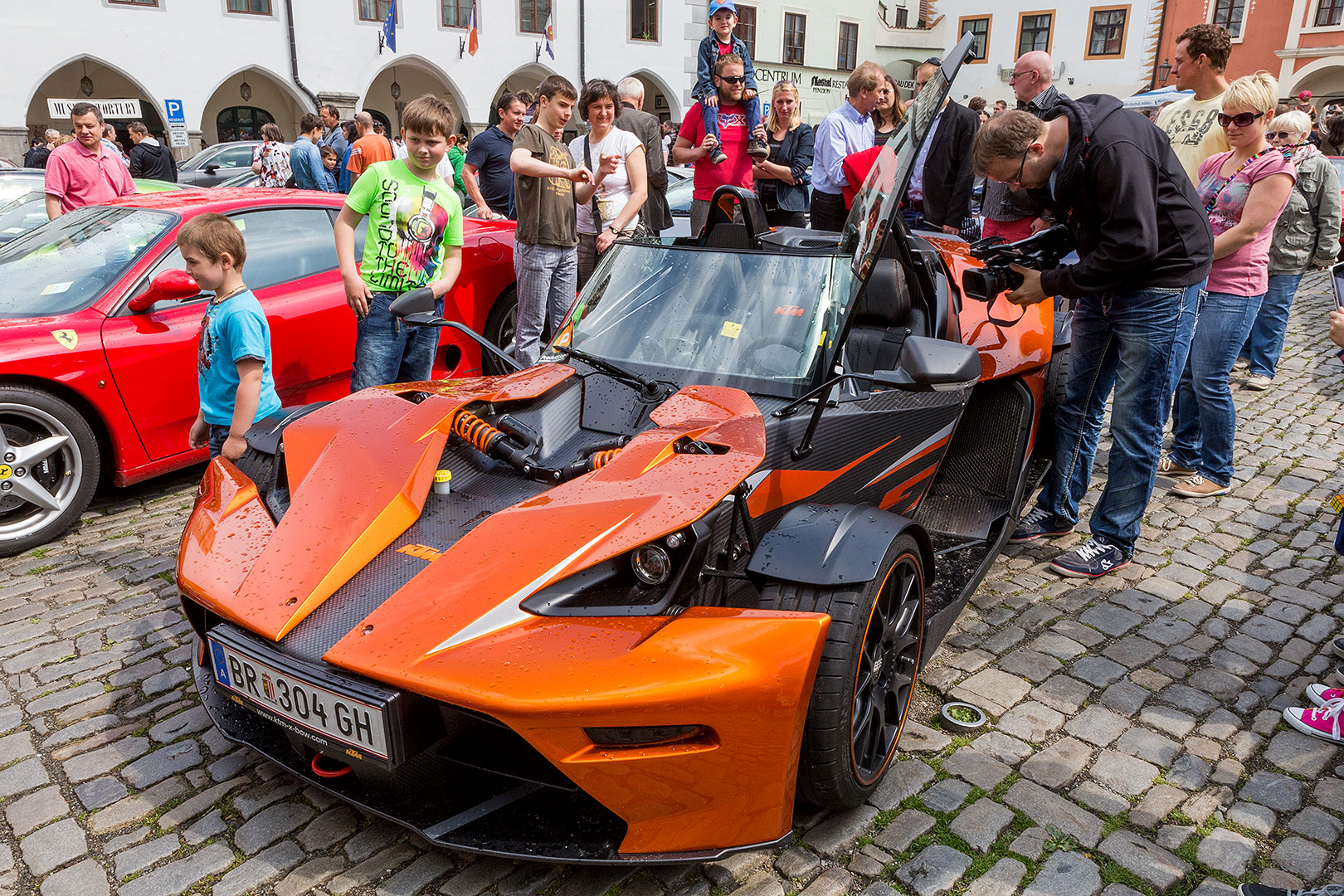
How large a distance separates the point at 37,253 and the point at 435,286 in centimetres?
215

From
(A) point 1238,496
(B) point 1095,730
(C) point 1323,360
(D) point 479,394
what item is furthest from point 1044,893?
(C) point 1323,360

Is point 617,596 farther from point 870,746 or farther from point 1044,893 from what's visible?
point 1044,893

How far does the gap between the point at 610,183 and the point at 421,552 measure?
454cm

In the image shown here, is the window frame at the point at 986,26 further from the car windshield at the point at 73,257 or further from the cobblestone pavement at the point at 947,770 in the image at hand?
the cobblestone pavement at the point at 947,770

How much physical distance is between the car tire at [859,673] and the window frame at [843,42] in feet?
139

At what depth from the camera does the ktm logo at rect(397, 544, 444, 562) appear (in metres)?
2.43

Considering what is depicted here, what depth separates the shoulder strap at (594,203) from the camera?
21.1ft

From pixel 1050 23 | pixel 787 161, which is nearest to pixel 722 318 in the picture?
pixel 787 161

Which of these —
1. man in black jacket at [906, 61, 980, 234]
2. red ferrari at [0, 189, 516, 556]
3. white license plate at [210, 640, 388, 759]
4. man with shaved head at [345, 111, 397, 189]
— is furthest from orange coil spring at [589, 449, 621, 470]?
man with shaved head at [345, 111, 397, 189]

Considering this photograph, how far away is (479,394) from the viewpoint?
319 centimetres

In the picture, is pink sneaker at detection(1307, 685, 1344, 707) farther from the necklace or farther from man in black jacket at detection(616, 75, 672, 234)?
man in black jacket at detection(616, 75, 672, 234)

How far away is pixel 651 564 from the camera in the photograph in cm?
228

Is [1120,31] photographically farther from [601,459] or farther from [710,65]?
[601,459]

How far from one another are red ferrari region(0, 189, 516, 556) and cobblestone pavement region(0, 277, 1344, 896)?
Result: 39 centimetres
